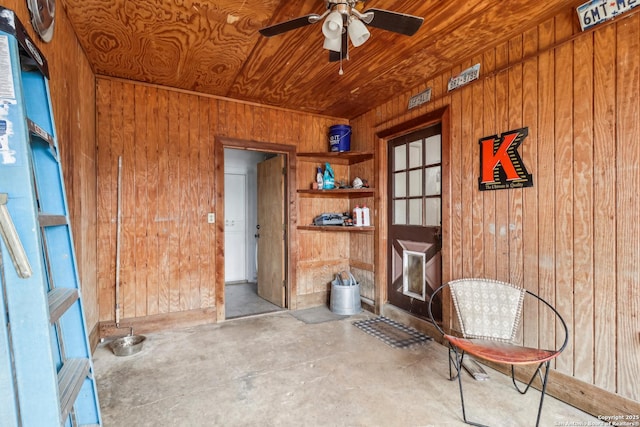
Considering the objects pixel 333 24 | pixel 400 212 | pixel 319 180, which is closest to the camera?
pixel 333 24

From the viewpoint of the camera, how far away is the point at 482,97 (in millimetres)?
2582

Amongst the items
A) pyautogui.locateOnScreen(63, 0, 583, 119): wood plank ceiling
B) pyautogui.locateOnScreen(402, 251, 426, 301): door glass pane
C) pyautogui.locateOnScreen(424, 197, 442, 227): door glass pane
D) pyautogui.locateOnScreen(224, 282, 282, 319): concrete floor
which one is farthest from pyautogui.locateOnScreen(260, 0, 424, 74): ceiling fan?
pyautogui.locateOnScreen(224, 282, 282, 319): concrete floor

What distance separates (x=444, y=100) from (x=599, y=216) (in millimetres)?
1568

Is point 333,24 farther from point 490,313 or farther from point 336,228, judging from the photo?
point 336,228

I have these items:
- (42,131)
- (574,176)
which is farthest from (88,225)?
(574,176)

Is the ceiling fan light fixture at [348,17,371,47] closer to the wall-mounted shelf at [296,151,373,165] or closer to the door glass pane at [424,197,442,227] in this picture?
the door glass pane at [424,197,442,227]

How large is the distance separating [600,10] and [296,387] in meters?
3.05

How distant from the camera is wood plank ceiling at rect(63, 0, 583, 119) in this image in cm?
204

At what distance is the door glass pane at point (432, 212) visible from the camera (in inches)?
121

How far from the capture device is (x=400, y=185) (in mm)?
3590

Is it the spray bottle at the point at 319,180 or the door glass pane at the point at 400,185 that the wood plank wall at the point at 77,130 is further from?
the door glass pane at the point at 400,185

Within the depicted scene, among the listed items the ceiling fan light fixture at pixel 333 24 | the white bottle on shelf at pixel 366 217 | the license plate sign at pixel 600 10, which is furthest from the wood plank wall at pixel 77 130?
the license plate sign at pixel 600 10

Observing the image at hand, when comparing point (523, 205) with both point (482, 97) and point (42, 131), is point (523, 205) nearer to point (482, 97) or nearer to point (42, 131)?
point (482, 97)

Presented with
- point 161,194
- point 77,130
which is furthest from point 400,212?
point 77,130
